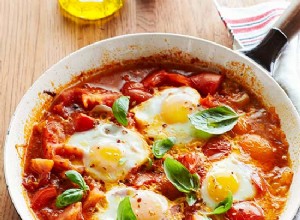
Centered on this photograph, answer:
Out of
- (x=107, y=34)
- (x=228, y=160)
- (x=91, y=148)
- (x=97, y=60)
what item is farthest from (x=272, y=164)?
(x=107, y=34)

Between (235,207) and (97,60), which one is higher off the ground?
(97,60)

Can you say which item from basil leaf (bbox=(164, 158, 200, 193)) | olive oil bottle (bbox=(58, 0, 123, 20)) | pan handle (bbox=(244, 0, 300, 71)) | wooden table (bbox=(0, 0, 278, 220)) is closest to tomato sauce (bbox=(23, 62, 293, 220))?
basil leaf (bbox=(164, 158, 200, 193))

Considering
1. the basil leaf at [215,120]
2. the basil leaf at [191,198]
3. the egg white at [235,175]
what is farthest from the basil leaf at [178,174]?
the basil leaf at [215,120]

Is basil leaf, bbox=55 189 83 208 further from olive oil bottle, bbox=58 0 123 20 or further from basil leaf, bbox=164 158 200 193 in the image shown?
olive oil bottle, bbox=58 0 123 20

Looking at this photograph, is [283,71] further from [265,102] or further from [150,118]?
[150,118]

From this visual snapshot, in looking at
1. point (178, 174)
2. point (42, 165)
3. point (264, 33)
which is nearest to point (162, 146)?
point (178, 174)

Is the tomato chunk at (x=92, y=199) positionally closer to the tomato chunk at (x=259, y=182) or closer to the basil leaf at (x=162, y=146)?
the basil leaf at (x=162, y=146)
